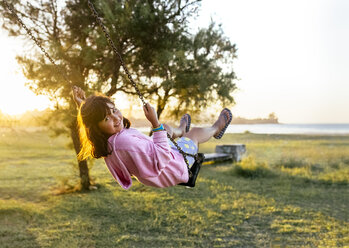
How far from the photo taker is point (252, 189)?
8227mm

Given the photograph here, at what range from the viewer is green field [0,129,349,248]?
4824 millimetres

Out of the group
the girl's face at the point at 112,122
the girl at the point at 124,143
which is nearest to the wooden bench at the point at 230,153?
the girl at the point at 124,143

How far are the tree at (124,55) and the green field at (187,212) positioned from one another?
1.39m

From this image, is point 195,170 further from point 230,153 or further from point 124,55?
point 230,153

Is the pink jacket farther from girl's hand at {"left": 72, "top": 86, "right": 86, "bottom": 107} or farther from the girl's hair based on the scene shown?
girl's hand at {"left": 72, "top": 86, "right": 86, "bottom": 107}

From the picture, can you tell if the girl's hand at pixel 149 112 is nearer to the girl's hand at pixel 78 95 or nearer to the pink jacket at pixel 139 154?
the pink jacket at pixel 139 154

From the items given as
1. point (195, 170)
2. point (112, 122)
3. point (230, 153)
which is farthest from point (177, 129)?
point (230, 153)

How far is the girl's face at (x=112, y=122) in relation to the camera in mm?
2420

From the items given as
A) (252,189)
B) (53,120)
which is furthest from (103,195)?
(252,189)

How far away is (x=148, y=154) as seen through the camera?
2.35 meters

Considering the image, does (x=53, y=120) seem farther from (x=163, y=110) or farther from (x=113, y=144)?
(x=113, y=144)

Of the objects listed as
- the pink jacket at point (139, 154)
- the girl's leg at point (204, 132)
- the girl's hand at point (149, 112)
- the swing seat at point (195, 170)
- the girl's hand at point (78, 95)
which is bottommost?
the swing seat at point (195, 170)

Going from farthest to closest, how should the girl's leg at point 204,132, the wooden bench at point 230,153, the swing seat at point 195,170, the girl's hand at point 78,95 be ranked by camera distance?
the wooden bench at point 230,153 < the girl's leg at point 204,132 < the girl's hand at point 78,95 < the swing seat at point 195,170

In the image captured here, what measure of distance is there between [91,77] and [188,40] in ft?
7.97
